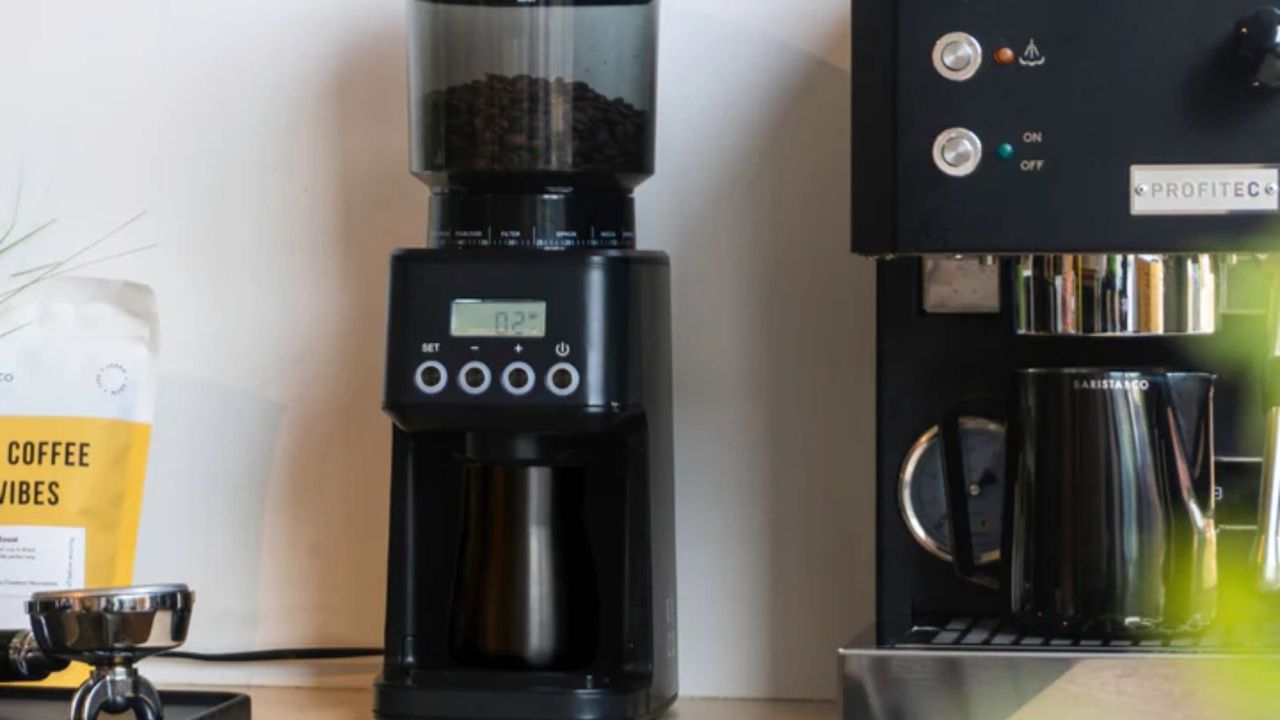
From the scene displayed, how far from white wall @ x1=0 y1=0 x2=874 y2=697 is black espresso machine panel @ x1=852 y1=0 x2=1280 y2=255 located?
303 mm

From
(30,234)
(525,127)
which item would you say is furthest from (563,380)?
(30,234)

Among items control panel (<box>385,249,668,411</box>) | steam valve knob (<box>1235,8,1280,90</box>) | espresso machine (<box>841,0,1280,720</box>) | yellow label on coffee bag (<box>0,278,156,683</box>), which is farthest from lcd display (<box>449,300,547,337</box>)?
steam valve knob (<box>1235,8,1280,90</box>)

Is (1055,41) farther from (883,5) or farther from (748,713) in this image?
(748,713)

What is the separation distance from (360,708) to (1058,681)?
0.48m

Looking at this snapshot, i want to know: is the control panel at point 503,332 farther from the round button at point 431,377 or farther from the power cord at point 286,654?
the power cord at point 286,654

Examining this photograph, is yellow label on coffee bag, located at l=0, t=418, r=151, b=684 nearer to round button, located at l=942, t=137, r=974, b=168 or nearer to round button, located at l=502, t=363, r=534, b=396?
round button, located at l=502, t=363, r=534, b=396

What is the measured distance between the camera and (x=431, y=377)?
99cm

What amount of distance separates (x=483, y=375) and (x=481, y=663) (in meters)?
0.17

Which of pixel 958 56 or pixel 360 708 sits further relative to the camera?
pixel 360 708

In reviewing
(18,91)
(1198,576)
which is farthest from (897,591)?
(18,91)

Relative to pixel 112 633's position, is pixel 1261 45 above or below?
above

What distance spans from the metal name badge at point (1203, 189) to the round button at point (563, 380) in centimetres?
31

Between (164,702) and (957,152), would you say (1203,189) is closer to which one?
(957,152)

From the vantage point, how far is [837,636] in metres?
1.21
